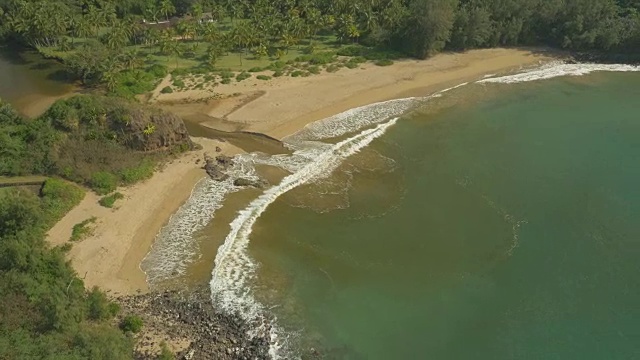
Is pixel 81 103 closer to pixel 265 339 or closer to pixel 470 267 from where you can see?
pixel 265 339

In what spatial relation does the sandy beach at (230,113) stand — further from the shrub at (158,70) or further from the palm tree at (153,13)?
the palm tree at (153,13)

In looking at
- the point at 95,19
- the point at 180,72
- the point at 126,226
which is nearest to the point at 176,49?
the point at 180,72

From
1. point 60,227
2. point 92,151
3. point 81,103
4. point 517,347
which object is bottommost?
point 517,347

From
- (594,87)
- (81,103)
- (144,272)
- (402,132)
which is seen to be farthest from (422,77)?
(144,272)

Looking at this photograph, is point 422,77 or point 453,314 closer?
point 453,314

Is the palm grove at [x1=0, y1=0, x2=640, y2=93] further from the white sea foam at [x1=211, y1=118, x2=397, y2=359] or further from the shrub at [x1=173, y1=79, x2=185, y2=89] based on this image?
the white sea foam at [x1=211, y1=118, x2=397, y2=359]

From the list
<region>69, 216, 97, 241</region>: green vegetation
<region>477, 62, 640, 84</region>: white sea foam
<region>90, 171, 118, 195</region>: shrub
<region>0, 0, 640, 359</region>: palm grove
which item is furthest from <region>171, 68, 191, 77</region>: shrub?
<region>477, 62, 640, 84</region>: white sea foam

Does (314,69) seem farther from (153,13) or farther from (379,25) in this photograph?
(153,13)
